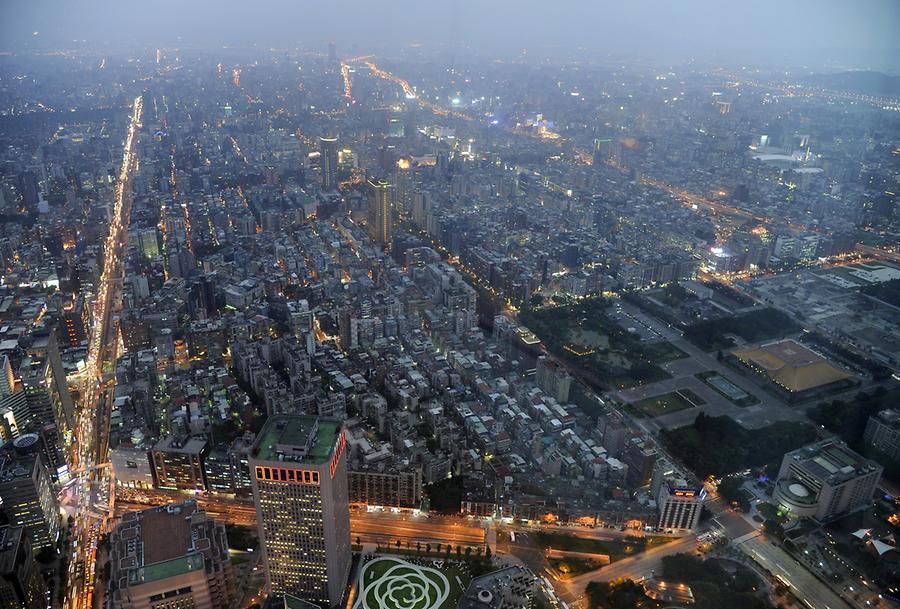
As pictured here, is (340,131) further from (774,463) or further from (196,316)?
(774,463)

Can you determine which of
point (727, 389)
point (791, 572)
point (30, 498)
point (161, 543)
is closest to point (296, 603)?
point (161, 543)

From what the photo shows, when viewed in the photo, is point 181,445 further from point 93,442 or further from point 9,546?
point 9,546

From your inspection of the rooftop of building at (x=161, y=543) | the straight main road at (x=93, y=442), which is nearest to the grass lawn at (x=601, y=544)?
the rooftop of building at (x=161, y=543)

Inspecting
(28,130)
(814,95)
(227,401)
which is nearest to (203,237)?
(227,401)

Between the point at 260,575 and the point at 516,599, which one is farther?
the point at 260,575

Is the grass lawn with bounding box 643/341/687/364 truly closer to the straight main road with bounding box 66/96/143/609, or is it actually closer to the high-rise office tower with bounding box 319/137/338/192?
the straight main road with bounding box 66/96/143/609

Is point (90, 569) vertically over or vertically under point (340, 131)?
under
